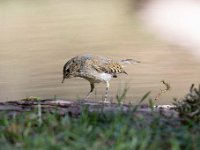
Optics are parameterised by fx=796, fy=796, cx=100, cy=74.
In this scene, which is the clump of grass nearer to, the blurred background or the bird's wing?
the blurred background

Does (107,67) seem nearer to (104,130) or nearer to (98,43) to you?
(104,130)

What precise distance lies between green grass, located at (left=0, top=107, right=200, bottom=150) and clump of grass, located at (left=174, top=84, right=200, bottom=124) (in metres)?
0.11

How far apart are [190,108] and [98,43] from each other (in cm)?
1161

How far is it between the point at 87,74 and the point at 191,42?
26.2 ft

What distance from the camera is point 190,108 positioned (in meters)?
5.54

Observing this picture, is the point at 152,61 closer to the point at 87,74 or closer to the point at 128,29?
the point at 87,74

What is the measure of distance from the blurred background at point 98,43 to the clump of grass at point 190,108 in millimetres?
1373

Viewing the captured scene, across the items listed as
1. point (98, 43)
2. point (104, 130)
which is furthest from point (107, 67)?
point (98, 43)

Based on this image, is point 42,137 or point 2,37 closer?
point 42,137

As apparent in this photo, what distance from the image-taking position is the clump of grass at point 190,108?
211 inches

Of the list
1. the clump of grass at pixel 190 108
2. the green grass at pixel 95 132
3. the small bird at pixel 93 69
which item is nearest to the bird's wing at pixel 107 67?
the small bird at pixel 93 69

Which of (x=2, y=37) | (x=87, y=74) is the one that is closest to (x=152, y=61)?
(x=87, y=74)

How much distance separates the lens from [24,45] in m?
16.9

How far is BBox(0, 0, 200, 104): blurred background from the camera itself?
11.3 meters
